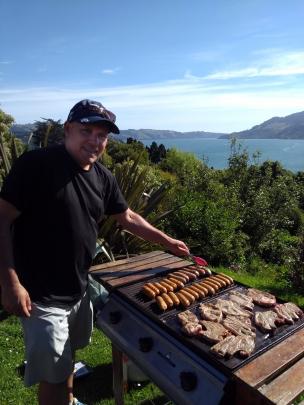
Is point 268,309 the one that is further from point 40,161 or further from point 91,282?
point 40,161

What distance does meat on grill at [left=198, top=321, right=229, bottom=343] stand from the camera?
82.7 inches

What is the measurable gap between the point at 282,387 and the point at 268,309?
30.8 inches

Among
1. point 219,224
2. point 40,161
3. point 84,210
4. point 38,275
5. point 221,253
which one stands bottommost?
point 221,253

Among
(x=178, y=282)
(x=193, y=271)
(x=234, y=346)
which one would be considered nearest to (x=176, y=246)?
(x=193, y=271)

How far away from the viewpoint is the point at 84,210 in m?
2.51

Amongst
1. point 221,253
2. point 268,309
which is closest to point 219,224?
point 221,253

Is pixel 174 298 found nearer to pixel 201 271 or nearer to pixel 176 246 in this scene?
pixel 201 271

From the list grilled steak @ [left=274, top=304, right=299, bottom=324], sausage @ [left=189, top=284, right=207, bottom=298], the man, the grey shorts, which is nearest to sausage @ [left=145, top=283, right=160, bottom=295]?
sausage @ [left=189, top=284, right=207, bottom=298]

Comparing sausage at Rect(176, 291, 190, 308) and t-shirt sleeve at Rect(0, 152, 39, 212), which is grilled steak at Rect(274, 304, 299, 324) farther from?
t-shirt sleeve at Rect(0, 152, 39, 212)

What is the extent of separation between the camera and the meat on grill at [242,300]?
8.23 feet

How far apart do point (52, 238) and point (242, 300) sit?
1.39m

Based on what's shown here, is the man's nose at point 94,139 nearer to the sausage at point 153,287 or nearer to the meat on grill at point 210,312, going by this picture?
the sausage at point 153,287

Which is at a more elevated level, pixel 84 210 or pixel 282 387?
pixel 84 210

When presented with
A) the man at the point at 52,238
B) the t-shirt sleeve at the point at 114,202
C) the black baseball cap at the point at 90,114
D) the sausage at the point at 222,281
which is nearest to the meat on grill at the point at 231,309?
the sausage at the point at 222,281
